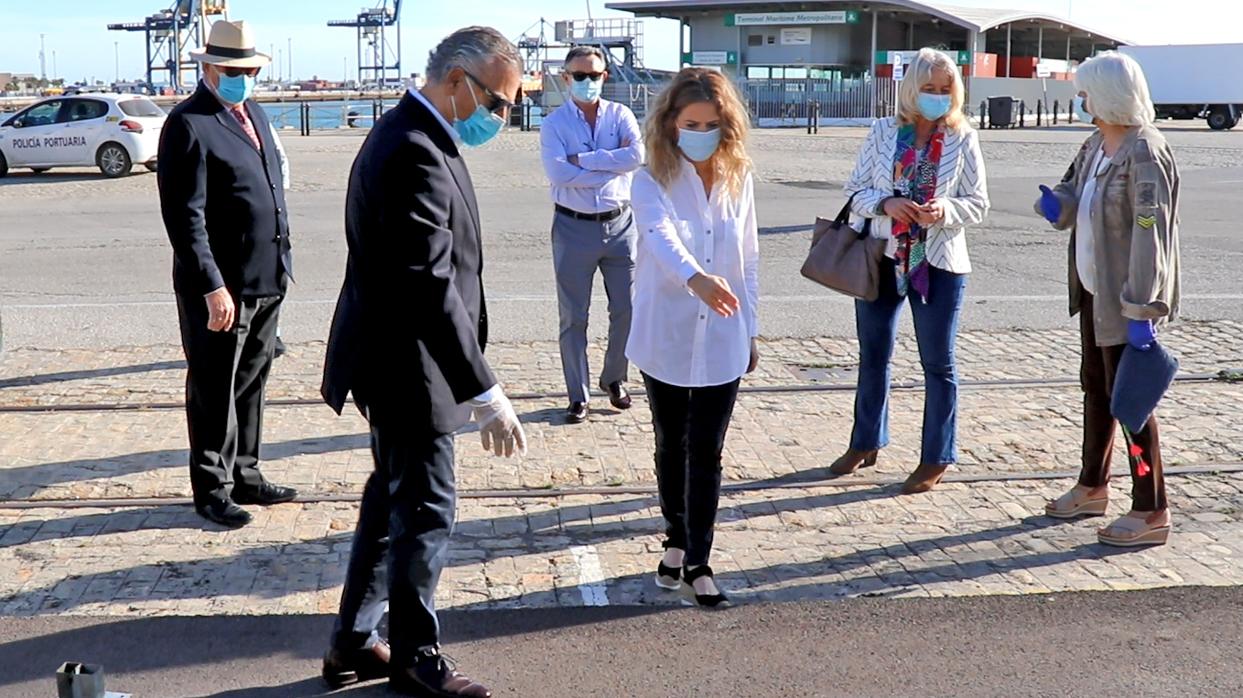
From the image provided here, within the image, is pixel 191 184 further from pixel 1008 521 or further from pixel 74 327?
pixel 74 327

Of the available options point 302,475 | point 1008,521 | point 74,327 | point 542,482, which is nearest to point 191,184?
point 302,475

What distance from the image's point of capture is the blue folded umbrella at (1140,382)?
16.7ft

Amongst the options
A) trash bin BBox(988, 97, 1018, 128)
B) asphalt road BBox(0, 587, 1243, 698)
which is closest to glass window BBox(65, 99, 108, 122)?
asphalt road BBox(0, 587, 1243, 698)

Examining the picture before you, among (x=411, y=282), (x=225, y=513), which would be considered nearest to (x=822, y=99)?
(x=225, y=513)

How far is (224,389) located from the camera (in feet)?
18.3

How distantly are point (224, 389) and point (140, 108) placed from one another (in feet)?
67.0

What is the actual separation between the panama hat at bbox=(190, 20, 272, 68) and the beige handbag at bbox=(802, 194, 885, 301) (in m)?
2.52

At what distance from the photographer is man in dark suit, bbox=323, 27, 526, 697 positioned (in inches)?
143

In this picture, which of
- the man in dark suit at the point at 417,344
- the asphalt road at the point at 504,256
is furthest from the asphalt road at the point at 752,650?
the asphalt road at the point at 504,256

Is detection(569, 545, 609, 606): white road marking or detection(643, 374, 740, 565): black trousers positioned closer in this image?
detection(643, 374, 740, 565): black trousers

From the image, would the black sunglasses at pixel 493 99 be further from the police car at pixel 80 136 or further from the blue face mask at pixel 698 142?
the police car at pixel 80 136

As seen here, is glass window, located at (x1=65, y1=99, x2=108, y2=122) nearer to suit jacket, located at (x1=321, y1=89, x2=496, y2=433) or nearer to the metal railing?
the metal railing

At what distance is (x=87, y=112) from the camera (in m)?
23.6

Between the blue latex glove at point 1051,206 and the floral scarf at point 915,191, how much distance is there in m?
0.49
